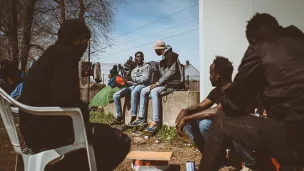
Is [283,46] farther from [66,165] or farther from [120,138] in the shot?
[66,165]

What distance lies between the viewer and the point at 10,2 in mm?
12469

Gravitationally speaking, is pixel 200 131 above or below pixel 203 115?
below

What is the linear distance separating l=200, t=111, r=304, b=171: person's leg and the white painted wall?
2771mm

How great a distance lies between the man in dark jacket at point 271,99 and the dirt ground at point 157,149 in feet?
6.45

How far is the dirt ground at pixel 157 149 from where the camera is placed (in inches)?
Result: 170

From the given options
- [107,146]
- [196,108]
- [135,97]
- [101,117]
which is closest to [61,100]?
[107,146]

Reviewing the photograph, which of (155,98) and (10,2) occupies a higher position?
(10,2)

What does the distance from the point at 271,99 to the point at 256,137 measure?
0.27m

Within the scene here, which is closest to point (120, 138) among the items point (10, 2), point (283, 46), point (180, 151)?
point (283, 46)

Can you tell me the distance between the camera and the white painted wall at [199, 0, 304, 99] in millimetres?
4672

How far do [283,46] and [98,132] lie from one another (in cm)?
151

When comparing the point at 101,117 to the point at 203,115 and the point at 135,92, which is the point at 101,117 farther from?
the point at 203,115

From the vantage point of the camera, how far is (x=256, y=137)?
2082 mm

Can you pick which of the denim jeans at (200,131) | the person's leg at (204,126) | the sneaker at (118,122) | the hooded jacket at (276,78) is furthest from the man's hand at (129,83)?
the hooded jacket at (276,78)
